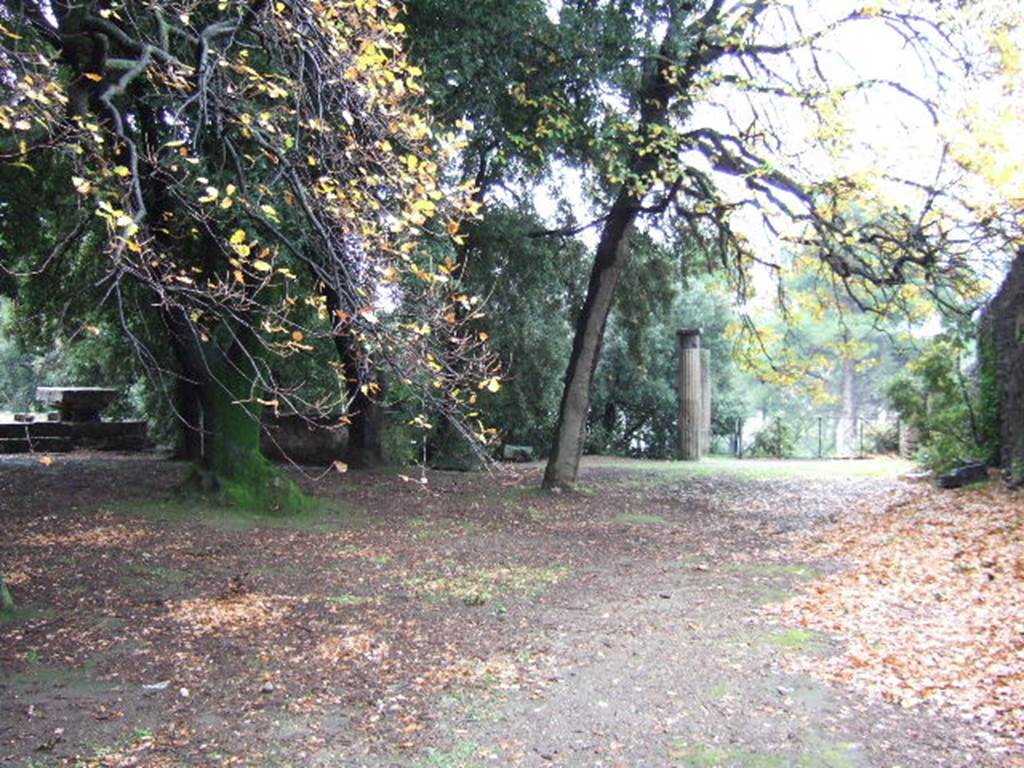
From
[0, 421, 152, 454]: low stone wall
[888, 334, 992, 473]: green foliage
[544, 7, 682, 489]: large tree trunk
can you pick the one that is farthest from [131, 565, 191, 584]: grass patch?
[0, 421, 152, 454]: low stone wall

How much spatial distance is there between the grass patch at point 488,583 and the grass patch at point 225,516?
258cm

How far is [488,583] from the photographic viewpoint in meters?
7.34

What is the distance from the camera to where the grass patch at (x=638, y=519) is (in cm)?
1073

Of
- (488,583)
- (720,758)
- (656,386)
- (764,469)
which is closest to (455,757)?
(720,758)

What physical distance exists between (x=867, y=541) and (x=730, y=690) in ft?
16.9

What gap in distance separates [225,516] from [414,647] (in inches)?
182

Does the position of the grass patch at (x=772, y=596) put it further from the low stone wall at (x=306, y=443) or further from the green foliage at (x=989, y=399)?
the low stone wall at (x=306, y=443)

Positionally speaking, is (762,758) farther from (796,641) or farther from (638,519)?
(638,519)

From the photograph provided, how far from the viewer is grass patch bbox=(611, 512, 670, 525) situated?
35.2ft

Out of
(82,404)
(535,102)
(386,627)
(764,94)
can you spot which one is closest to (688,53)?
(764,94)

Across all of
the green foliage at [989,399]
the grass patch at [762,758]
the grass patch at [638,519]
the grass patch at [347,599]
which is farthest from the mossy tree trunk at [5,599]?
the green foliage at [989,399]

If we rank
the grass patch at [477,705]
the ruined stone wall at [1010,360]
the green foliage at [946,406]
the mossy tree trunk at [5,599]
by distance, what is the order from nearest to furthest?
the grass patch at [477,705], the mossy tree trunk at [5,599], the ruined stone wall at [1010,360], the green foliage at [946,406]

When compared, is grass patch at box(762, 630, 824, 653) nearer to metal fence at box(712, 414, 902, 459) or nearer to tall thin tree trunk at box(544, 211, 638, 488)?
tall thin tree trunk at box(544, 211, 638, 488)

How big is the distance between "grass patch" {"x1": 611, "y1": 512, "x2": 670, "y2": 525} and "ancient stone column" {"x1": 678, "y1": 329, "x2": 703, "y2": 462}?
30.9 ft
